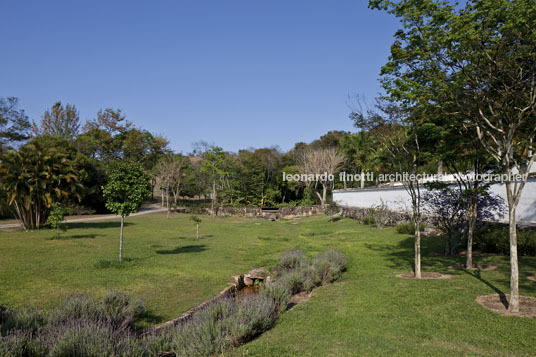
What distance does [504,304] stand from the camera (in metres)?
6.37

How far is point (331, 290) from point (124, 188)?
7.76m

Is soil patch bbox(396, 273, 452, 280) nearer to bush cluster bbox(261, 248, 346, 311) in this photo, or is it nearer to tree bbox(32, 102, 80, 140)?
bush cluster bbox(261, 248, 346, 311)

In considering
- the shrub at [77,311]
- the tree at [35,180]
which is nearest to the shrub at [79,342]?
the shrub at [77,311]

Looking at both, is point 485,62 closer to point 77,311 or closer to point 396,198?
point 77,311

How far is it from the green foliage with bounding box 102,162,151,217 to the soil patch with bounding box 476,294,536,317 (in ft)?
33.5

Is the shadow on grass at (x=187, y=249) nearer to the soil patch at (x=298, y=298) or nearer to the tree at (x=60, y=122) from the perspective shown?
the soil patch at (x=298, y=298)

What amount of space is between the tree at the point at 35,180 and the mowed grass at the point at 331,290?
4113 millimetres

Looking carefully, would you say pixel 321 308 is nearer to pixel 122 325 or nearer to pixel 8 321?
pixel 122 325

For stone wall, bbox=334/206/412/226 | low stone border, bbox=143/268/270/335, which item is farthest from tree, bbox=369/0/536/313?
stone wall, bbox=334/206/412/226

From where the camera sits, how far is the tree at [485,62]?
5879 mm

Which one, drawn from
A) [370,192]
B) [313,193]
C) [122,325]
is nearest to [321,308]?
[122,325]

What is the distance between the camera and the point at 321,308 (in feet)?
23.7

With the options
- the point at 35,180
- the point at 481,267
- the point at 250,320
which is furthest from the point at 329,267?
the point at 35,180

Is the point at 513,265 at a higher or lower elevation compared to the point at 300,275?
higher
